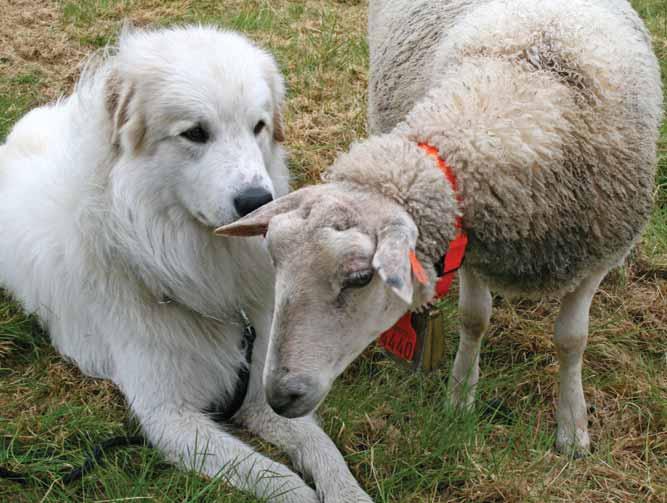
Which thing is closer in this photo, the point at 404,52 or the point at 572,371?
the point at 572,371

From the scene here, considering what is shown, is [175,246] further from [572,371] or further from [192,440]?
[572,371]

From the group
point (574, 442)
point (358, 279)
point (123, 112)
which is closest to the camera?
point (358, 279)

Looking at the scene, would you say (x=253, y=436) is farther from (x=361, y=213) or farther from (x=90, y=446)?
(x=361, y=213)

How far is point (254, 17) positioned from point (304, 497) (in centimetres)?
432

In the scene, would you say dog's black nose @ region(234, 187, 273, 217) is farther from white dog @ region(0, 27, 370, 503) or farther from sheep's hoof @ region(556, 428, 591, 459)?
sheep's hoof @ region(556, 428, 591, 459)

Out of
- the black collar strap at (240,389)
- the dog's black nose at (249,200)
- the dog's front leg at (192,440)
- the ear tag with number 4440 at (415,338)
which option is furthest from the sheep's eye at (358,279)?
the black collar strap at (240,389)

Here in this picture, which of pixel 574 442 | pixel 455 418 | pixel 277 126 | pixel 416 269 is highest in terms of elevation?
pixel 416 269

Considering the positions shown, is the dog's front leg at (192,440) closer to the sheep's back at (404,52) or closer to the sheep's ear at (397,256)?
the sheep's ear at (397,256)

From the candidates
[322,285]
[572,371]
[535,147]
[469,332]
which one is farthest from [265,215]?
[572,371]

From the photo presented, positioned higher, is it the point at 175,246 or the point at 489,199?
the point at 489,199

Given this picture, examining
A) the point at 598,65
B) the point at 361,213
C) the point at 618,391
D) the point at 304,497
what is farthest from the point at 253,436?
the point at 598,65

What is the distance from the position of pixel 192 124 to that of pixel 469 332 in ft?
4.47

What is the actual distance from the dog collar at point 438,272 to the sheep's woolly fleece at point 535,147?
32 millimetres

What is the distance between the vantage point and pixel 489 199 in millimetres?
2410
